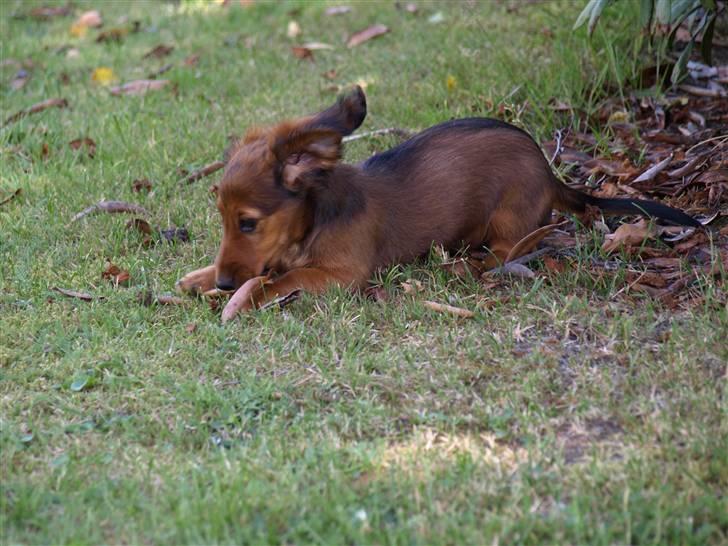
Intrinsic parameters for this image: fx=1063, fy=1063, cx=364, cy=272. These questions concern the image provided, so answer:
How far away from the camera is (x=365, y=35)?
7699mm

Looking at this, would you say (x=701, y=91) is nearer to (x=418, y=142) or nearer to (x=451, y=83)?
(x=451, y=83)

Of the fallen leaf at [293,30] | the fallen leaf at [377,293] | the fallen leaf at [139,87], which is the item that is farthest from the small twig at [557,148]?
the fallen leaf at [293,30]

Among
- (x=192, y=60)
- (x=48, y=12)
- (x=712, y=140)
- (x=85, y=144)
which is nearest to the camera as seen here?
(x=712, y=140)

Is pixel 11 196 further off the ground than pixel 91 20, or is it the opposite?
pixel 11 196

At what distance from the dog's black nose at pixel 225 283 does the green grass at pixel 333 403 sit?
0.11m

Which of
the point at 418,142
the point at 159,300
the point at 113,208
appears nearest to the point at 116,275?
the point at 159,300

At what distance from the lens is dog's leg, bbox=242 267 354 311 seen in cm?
412

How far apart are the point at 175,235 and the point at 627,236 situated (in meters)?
2.04

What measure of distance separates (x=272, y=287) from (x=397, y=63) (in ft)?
10.7

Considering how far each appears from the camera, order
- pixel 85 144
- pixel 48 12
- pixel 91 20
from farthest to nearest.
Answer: pixel 48 12, pixel 91 20, pixel 85 144

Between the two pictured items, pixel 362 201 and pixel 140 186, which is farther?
pixel 140 186

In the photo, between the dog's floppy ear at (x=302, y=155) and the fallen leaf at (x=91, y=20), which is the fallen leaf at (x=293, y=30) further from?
the dog's floppy ear at (x=302, y=155)

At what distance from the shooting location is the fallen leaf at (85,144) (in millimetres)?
6057

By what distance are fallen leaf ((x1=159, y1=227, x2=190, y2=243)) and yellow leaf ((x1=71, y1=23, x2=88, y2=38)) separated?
14.0ft
